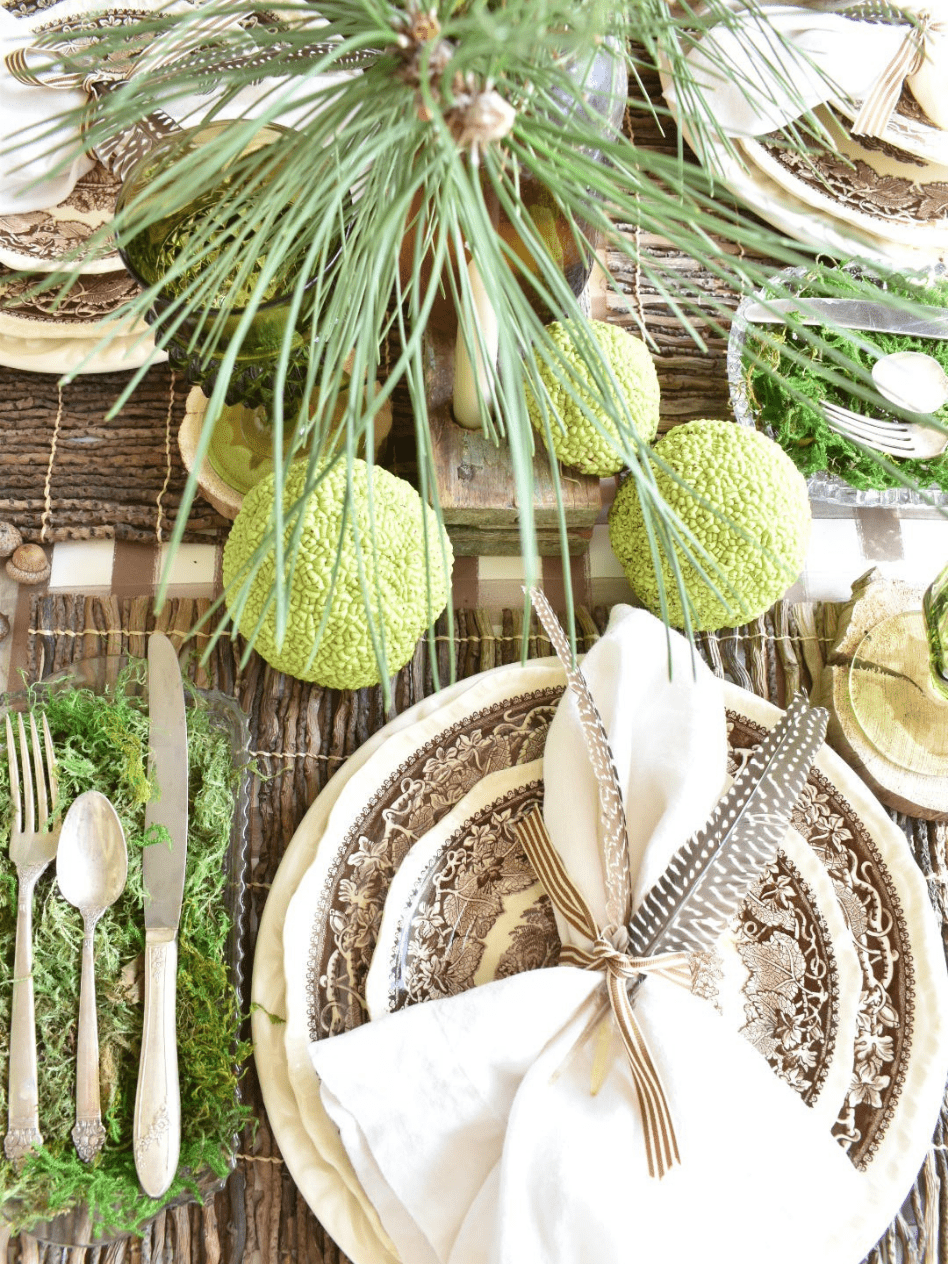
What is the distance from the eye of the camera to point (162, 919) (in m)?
0.49

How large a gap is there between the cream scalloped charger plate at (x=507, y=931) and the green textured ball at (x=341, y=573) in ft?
0.21

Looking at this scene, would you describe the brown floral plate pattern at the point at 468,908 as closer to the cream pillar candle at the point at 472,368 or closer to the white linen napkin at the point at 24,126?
the cream pillar candle at the point at 472,368

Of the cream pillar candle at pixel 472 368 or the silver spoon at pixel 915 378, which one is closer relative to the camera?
the cream pillar candle at pixel 472 368

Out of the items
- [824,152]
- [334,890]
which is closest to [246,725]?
[334,890]

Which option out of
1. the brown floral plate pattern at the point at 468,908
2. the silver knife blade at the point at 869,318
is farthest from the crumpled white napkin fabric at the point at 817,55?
the brown floral plate pattern at the point at 468,908

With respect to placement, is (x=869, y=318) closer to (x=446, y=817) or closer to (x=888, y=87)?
(x=888, y=87)

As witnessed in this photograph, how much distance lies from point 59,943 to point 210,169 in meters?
0.38

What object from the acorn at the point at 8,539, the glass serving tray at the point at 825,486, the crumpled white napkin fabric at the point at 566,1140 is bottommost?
the crumpled white napkin fabric at the point at 566,1140

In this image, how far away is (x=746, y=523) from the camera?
51cm

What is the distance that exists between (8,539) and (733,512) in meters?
0.43

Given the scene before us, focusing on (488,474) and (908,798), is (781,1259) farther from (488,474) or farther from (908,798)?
(488,474)

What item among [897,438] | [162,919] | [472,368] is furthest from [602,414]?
[162,919]

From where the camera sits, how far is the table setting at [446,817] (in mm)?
439

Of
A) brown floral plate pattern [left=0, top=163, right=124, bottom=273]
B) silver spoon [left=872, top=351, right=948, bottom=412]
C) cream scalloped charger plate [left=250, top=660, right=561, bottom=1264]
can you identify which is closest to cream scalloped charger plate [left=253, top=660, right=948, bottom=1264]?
cream scalloped charger plate [left=250, top=660, right=561, bottom=1264]
